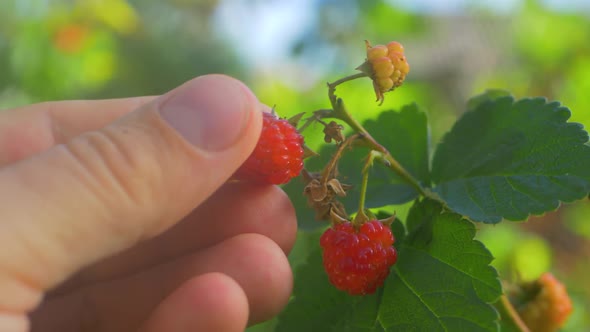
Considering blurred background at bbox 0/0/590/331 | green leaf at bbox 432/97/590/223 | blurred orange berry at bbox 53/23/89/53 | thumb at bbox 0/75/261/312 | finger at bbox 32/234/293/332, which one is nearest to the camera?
thumb at bbox 0/75/261/312

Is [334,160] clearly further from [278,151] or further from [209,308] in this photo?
[209,308]

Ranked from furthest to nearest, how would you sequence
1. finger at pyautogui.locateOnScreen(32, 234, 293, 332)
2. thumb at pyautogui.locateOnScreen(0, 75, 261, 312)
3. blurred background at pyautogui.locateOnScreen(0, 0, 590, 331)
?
blurred background at pyautogui.locateOnScreen(0, 0, 590, 331) → finger at pyautogui.locateOnScreen(32, 234, 293, 332) → thumb at pyautogui.locateOnScreen(0, 75, 261, 312)

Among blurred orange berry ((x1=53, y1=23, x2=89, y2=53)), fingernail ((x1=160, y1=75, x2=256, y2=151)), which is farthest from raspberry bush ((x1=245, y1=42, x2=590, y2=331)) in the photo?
blurred orange berry ((x1=53, y1=23, x2=89, y2=53))

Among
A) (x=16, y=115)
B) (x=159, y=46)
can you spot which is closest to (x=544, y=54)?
(x=16, y=115)

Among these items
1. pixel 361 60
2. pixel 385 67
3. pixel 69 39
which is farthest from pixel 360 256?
pixel 69 39

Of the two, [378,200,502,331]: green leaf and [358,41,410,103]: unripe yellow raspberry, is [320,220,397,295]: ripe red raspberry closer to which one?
[378,200,502,331]: green leaf

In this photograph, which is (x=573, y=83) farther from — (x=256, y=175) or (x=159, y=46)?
(x=159, y=46)
